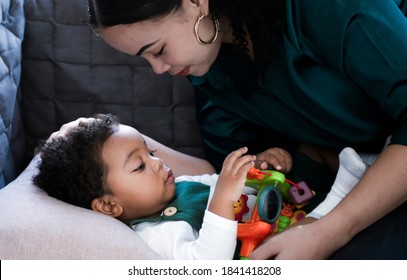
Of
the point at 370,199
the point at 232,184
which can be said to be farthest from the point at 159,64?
the point at 370,199

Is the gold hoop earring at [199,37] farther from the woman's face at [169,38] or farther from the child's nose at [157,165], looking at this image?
the child's nose at [157,165]

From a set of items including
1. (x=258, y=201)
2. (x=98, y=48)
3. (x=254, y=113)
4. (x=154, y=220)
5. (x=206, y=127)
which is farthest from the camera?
(x=98, y=48)

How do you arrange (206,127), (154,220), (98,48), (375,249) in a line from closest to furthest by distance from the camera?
(375,249)
(154,220)
(206,127)
(98,48)

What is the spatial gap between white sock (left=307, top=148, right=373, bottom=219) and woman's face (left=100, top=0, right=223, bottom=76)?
38cm

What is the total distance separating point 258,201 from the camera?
1.17 m

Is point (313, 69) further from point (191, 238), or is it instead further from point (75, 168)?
point (75, 168)

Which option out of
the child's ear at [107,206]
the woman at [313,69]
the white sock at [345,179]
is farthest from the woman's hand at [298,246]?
the child's ear at [107,206]

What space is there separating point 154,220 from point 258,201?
0.26 m

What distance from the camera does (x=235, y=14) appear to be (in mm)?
1181

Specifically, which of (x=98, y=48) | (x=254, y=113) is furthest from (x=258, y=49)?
(x=98, y=48)

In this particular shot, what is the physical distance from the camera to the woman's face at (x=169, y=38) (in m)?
1.10

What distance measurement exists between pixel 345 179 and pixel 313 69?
9.9 inches

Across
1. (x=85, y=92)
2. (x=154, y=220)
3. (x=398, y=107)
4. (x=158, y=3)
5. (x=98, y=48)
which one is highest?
(x=158, y=3)

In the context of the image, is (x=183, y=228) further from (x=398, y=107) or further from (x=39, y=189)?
(x=398, y=107)
